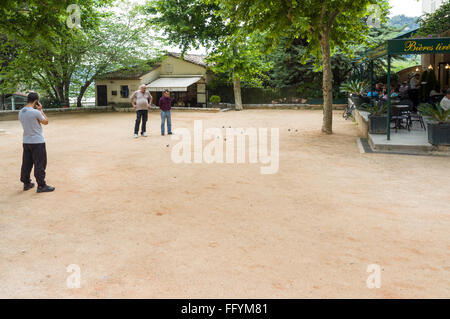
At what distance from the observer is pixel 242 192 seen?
680cm

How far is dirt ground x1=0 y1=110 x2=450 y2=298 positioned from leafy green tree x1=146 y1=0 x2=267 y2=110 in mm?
18862

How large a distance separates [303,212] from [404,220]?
1.33 metres

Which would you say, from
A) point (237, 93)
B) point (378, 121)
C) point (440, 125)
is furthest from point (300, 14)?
point (237, 93)

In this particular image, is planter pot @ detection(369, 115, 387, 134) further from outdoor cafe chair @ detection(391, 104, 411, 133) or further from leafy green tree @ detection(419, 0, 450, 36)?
leafy green tree @ detection(419, 0, 450, 36)

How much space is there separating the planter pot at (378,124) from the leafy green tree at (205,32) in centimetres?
1480

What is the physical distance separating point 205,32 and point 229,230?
23443mm

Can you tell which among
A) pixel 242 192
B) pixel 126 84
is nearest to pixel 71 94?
pixel 126 84

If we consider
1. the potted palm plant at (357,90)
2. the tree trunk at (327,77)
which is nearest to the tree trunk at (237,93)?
the potted palm plant at (357,90)

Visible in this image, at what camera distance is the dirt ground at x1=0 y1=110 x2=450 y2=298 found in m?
3.59

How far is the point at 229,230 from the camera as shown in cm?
500

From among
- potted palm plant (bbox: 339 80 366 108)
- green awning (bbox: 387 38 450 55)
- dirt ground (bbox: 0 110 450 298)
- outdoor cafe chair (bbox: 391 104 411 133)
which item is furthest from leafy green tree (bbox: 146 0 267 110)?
dirt ground (bbox: 0 110 450 298)

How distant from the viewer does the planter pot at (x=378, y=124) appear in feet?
39.5

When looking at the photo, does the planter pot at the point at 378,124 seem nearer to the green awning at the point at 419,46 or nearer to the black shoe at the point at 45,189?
the green awning at the point at 419,46

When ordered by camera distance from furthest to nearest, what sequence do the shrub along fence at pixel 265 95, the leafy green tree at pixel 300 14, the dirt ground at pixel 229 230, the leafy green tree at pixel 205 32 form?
1. the shrub along fence at pixel 265 95
2. the leafy green tree at pixel 205 32
3. the leafy green tree at pixel 300 14
4. the dirt ground at pixel 229 230
